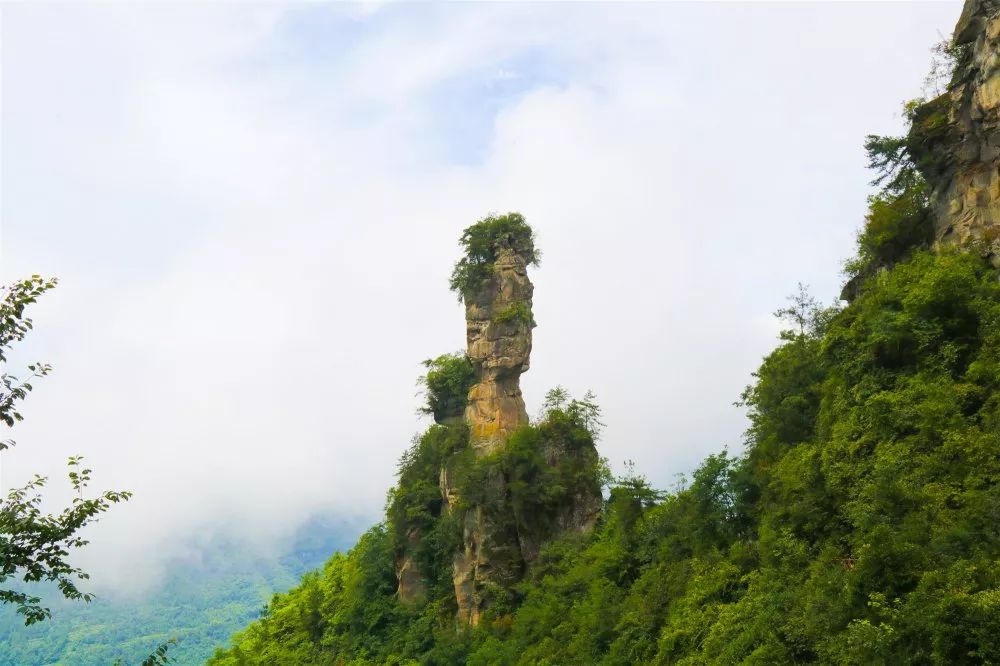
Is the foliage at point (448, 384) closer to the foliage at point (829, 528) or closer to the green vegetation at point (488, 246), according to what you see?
the green vegetation at point (488, 246)

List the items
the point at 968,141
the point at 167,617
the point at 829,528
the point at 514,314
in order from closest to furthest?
1. the point at 829,528
2. the point at 968,141
3. the point at 514,314
4. the point at 167,617

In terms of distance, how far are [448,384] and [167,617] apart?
119842 mm

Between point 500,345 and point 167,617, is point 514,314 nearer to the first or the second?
point 500,345

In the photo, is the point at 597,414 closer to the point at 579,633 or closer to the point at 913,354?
the point at 579,633

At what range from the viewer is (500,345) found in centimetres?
4459

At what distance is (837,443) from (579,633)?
504 inches

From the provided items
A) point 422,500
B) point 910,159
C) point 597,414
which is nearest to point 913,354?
point 910,159

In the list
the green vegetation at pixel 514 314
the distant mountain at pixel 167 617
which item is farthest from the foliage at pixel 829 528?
the distant mountain at pixel 167 617

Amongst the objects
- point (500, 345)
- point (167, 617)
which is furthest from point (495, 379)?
point (167, 617)

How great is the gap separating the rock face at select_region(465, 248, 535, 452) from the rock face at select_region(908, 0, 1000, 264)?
21.9m

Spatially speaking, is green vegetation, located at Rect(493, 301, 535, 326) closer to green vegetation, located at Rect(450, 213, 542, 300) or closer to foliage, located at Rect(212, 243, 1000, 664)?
green vegetation, located at Rect(450, 213, 542, 300)

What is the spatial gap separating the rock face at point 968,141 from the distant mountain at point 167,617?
329ft

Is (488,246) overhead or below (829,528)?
overhead

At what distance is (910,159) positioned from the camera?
29.0 meters
